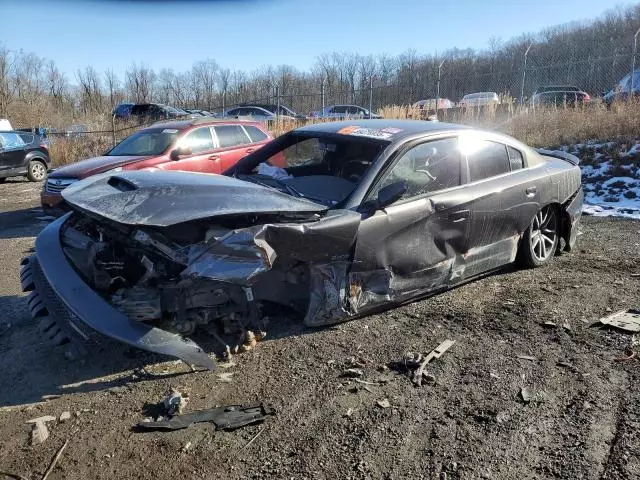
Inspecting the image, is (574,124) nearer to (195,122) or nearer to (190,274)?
(195,122)

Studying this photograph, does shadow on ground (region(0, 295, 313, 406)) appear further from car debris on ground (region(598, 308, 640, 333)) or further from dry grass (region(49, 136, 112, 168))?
dry grass (region(49, 136, 112, 168))

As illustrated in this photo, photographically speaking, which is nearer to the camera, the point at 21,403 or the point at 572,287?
the point at 21,403

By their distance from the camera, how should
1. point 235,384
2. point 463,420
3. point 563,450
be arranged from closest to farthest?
1. point 563,450
2. point 463,420
3. point 235,384

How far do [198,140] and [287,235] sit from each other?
6164 mm

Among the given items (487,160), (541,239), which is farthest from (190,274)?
(541,239)

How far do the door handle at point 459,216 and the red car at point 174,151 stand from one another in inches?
214

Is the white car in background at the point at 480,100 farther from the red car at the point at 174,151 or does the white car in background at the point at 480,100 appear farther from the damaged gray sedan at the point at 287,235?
the damaged gray sedan at the point at 287,235

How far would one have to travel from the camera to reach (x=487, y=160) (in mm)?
5016

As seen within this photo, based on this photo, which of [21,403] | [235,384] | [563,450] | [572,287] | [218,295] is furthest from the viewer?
[572,287]

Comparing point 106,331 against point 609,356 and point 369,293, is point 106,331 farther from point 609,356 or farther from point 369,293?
point 609,356

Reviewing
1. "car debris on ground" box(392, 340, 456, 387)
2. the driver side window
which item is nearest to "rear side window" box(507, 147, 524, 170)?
the driver side window

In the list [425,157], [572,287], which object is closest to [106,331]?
[425,157]

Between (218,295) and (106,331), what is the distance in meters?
0.75

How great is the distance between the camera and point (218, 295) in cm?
364
